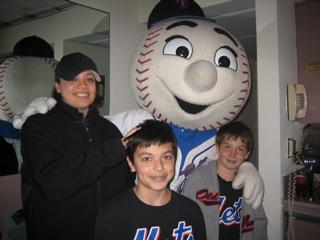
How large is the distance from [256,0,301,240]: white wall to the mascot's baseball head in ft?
0.87

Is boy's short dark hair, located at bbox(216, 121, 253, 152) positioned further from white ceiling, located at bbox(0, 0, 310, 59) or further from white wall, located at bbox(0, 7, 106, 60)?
white wall, located at bbox(0, 7, 106, 60)

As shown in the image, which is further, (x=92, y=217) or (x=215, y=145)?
(x=215, y=145)

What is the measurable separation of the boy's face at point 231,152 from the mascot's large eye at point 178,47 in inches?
17.1

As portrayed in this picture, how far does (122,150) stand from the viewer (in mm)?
945

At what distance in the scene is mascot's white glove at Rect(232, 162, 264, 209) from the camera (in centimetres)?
126

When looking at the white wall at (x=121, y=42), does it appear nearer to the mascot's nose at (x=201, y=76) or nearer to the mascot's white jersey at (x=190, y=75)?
the mascot's white jersey at (x=190, y=75)

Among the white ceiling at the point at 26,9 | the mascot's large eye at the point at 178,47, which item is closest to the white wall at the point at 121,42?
the white ceiling at the point at 26,9

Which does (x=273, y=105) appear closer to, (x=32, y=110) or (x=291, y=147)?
(x=291, y=147)

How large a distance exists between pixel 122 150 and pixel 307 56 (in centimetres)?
129

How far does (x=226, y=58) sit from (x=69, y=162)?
0.76 meters

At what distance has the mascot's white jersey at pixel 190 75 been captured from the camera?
3.84ft

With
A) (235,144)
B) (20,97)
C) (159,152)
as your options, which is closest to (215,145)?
(235,144)

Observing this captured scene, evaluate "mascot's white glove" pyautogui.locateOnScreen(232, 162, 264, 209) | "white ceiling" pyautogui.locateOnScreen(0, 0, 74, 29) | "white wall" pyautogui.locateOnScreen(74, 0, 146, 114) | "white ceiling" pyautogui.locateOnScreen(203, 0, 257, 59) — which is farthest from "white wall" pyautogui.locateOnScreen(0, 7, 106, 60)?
"mascot's white glove" pyautogui.locateOnScreen(232, 162, 264, 209)

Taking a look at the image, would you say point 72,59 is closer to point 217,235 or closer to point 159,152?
point 159,152
